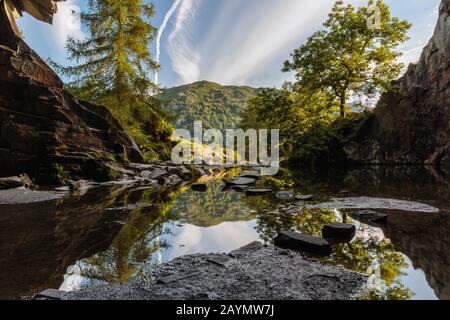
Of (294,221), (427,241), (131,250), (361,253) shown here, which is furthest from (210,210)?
(427,241)

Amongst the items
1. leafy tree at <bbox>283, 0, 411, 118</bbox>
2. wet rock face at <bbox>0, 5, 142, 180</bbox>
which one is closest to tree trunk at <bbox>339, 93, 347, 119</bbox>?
leafy tree at <bbox>283, 0, 411, 118</bbox>

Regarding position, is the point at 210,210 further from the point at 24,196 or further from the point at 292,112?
the point at 292,112

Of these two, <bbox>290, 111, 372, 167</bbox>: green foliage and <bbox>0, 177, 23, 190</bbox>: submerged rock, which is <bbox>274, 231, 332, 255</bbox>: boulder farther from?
<bbox>290, 111, 372, 167</bbox>: green foliage

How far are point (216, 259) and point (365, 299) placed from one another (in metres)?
1.75

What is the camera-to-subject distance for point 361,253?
11.9 feet

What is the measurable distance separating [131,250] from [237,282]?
1.97 metres

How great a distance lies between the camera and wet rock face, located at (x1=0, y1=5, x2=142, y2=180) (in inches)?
451

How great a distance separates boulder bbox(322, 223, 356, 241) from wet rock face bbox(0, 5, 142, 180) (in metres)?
12.0

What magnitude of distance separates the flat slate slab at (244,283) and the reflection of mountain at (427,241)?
2.65 ft

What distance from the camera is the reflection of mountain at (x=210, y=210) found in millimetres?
6219

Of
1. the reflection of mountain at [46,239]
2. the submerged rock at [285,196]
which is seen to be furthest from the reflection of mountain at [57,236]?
the submerged rock at [285,196]

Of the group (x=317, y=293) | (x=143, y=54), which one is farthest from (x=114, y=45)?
(x=317, y=293)

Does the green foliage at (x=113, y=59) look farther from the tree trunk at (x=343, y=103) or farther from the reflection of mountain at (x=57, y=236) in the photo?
the tree trunk at (x=343, y=103)
